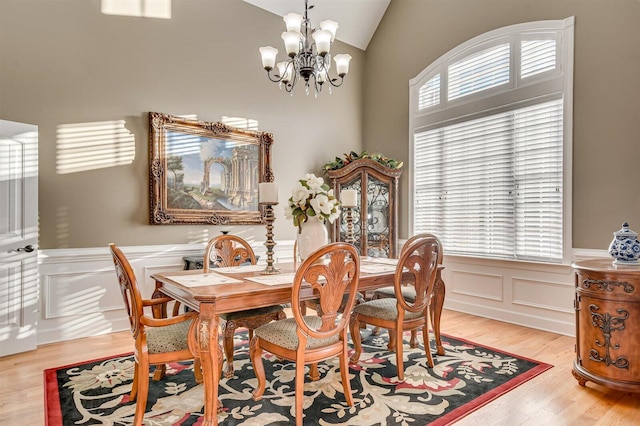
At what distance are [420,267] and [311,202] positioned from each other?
0.88 metres

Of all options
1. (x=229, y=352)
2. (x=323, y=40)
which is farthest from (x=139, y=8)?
(x=229, y=352)

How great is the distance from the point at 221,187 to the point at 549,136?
11.5 feet

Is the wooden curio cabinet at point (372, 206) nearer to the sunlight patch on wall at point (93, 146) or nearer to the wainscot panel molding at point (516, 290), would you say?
the wainscot panel molding at point (516, 290)

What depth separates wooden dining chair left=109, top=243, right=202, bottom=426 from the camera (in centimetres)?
196

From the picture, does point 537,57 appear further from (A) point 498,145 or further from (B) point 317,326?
(B) point 317,326

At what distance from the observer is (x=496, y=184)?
14.1 ft

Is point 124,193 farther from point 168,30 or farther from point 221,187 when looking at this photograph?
point 168,30

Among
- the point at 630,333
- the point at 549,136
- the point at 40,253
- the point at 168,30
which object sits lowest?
the point at 630,333

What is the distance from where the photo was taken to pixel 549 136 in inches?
152

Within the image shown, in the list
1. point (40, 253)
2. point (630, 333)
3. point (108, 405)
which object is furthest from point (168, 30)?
point (630, 333)

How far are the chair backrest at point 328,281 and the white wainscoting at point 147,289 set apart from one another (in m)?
2.50

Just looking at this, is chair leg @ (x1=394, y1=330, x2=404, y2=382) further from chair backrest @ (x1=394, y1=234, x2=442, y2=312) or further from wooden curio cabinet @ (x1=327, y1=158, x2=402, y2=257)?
wooden curio cabinet @ (x1=327, y1=158, x2=402, y2=257)

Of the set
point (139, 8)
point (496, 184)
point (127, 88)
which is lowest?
point (496, 184)

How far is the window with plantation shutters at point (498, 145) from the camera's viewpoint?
3.81 m
